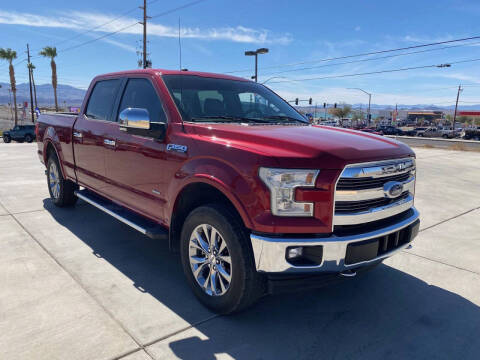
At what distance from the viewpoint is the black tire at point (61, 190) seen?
5.57m

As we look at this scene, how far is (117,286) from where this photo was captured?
3.30 m

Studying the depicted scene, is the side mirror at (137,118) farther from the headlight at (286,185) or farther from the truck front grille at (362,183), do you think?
the truck front grille at (362,183)

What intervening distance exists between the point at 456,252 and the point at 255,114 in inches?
112

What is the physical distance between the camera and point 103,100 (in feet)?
14.8

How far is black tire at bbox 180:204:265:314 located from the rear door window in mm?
2141

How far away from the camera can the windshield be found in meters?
3.41

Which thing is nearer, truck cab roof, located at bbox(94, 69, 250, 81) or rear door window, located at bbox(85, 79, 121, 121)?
truck cab roof, located at bbox(94, 69, 250, 81)

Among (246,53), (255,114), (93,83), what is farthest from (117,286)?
(246,53)

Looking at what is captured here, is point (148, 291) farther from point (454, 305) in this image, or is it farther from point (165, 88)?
point (454, 305)

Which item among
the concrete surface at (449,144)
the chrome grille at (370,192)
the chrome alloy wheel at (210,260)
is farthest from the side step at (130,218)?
the concrete surface at (449,144)

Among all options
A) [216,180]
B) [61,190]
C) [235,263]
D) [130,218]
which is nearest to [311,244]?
[235,263]

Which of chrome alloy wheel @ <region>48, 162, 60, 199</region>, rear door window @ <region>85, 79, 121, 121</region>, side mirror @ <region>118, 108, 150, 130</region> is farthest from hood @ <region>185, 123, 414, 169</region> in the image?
chrome alloy wheel @ <region>48, 162, 60, 199</region>

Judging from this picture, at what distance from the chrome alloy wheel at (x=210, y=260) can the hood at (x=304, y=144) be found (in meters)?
0.70

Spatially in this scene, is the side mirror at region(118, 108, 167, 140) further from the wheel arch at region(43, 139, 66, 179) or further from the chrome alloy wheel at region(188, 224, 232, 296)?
the wheel arch at region(43, 139, 66, 179)
